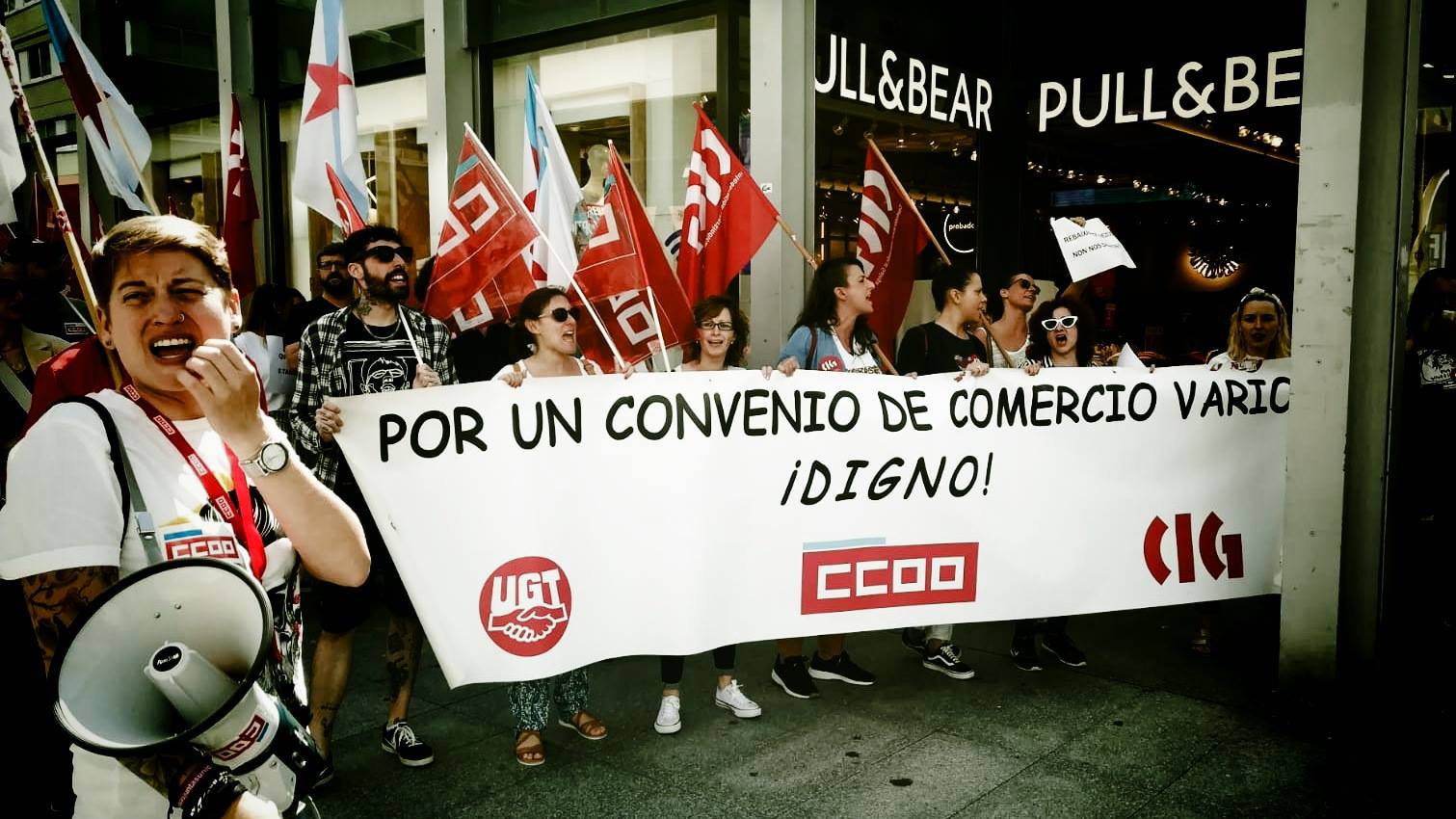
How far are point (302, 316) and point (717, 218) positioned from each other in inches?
111

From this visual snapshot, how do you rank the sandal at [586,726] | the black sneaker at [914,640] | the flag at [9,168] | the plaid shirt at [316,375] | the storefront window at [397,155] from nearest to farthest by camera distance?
the flag at [9,168] → the plaid shirt at [316,375] → the sandal at [586,726] → the black sneaker at [914,640] → the storefront window at [397,155]

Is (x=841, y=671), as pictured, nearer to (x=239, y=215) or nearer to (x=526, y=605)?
(x=526, y=605)

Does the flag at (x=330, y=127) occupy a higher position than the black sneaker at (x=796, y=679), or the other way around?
the flag at (x=330, y=127)

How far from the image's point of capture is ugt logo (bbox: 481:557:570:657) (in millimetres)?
3982

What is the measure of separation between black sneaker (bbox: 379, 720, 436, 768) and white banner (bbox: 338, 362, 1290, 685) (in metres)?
0.57

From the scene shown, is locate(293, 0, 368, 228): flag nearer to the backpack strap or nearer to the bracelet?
the backpack strap

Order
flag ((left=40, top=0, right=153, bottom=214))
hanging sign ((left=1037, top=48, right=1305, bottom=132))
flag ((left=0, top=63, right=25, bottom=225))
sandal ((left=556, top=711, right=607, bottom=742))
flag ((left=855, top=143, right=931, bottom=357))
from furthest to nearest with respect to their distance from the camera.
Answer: hanging sign ((left=1037, top=48, right=1305, bottom=132)), flag ((left=855, top=143, right=931, bottom=357)), flag ((left=40, top=0, right=153, bottom=214)), sandal ((left=556, top=711, right=607, bottom=742)), flag ((left=0, top=63, right=25, bottom=225))

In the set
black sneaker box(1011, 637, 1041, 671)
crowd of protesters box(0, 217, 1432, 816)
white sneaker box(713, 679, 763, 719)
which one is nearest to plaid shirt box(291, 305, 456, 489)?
crowd of protesters box(0, 217, 1432, 816)

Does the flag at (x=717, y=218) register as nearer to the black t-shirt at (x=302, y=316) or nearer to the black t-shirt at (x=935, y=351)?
the black t-shirt at (x=935, y=351)

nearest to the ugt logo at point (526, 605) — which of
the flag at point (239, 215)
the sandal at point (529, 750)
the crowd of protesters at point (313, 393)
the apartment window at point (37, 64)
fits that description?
the crowd of protesters at point (313, 393)

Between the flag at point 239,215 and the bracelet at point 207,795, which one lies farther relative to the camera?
the flag at point 239,215

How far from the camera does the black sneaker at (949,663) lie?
A: 17.1 feet

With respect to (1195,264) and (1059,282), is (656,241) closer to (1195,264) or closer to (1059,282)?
(1059,282)

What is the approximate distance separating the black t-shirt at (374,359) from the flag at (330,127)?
1.69 meters
